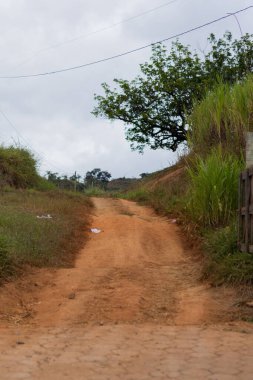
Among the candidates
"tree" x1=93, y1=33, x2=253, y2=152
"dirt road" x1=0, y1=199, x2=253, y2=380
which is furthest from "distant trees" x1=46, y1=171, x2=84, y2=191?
"dirt road" x1=0, y1=199, x2=253, y2=380

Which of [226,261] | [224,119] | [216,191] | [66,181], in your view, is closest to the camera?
[226,261]

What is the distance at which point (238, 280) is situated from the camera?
26.1 ft

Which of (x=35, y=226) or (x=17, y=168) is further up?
(x=17, y=168)

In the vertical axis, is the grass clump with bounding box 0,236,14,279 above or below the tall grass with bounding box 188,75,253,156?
below

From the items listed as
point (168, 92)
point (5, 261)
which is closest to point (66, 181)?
point (168, 92)

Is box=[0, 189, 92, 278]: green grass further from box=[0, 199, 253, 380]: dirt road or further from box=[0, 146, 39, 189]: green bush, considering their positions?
box=[0, 146, 39, 189]: green bush

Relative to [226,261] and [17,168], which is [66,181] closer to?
[17,168]

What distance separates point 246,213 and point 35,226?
5.33 metres

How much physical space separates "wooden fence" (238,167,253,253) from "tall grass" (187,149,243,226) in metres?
2.80

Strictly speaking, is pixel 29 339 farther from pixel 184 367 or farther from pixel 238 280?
pixel 238 280

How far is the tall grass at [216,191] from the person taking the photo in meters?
11.3

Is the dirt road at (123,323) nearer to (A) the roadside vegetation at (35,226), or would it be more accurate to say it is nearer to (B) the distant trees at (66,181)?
(A) the roadside vegetation at (35,226)

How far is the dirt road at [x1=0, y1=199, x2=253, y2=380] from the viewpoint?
494 centimetres

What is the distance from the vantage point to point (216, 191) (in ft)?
36.9
